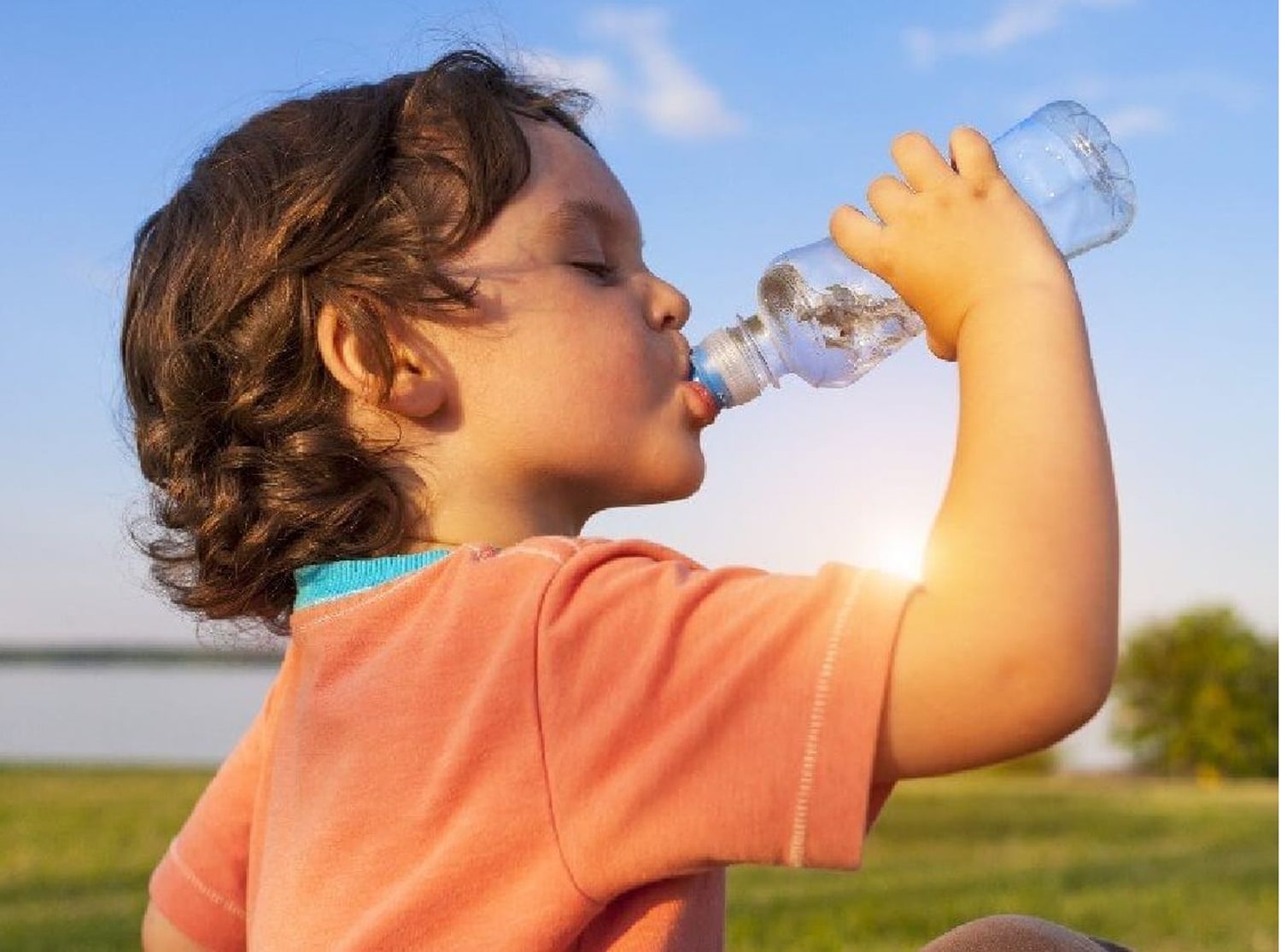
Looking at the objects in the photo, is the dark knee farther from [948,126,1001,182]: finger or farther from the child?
[948,126,1001,182]: finger

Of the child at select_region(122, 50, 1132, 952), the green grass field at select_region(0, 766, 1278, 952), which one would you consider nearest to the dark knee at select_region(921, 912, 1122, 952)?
the child at select_region(122, 50, 1132, 952)

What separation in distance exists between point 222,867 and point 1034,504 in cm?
114

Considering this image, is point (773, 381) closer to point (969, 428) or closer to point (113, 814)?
point (969, 428)

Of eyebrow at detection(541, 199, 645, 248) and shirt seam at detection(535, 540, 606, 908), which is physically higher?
eyebrow at detection(541, 199, 645, 248)

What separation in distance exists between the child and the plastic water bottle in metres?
0.36

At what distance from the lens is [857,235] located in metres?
1.38

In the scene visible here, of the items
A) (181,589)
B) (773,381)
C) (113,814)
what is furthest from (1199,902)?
(113,814)

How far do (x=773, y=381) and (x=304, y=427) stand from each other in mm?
551

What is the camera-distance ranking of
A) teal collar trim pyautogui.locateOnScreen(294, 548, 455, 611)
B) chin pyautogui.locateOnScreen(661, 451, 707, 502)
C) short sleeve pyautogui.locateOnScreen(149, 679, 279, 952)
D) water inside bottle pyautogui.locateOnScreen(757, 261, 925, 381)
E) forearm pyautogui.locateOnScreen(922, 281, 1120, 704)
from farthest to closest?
water inside bottle pyautogui.locateOnScreen(757, 261, 925, 381), short sleeve pyautogui.locateOnScreen(149, 679, 279, 952), chin pyautogui.locateOnScreen(661, 451, 707, 502), teal collar trim pyautogui.locateOnScreen(294, 548, 455, 611), forearm pyautogui.locateOnScreen(922, 281, 1120, 704)

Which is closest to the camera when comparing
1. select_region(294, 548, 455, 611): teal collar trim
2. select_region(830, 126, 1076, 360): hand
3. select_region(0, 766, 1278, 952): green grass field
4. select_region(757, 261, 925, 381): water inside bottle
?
select_region(830, 126, 1076, 360): hand

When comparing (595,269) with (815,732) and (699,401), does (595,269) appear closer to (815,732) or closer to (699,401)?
(699,401)

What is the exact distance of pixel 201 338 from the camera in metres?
1.69

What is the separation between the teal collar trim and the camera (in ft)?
4.74

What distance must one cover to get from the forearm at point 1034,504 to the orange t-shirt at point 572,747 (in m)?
0.07
